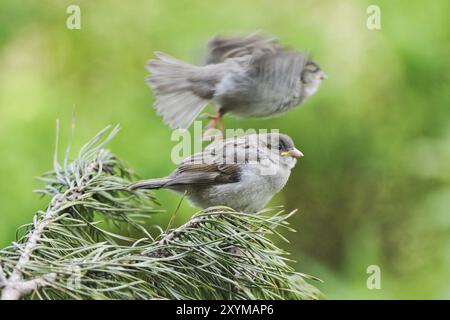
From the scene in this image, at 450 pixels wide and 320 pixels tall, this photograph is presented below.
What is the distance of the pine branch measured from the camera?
909 mm

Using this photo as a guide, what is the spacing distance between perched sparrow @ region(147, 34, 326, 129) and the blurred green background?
42 centimetres

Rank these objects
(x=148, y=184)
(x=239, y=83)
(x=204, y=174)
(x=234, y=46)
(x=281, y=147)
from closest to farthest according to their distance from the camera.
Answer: (x=148, y=184) < (x=204, y=174) < (x=281, y=147) < (x=239, y=83) < (x=234, y=46)

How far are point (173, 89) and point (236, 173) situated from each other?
38 centimetres

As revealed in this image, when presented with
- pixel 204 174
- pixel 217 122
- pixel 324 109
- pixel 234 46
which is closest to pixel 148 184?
pixel 204 174

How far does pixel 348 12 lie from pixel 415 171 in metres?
0.64

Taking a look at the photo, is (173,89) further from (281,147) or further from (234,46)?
(281,147)

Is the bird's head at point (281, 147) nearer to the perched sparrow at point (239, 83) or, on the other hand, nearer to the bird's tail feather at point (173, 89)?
the perched sparrow at point (239, 83)

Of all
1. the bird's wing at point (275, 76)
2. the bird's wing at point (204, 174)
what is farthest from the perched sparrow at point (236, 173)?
the bird's wing at point (275, 76)

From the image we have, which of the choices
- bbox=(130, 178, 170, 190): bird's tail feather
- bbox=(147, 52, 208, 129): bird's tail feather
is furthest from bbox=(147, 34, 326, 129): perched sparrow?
bbox=(130, 178, 170, 190): bird's tail feather

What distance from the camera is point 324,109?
2367 millimetres

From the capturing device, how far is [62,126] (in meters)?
2.34
